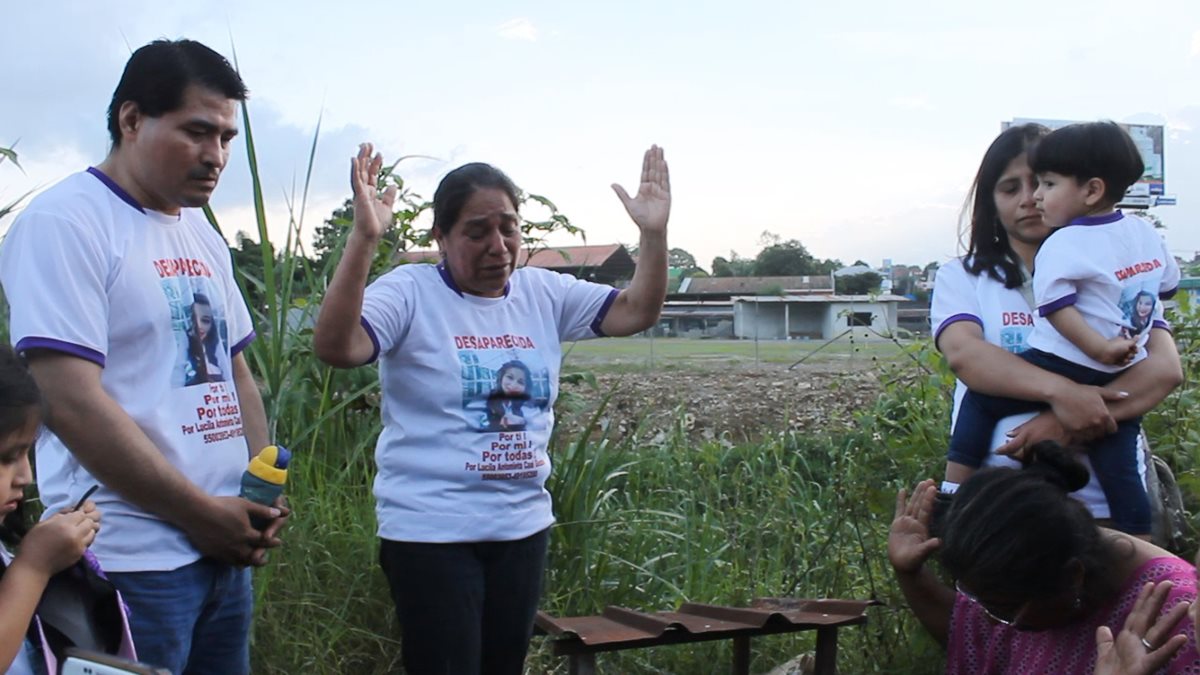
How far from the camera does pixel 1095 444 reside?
2699 millimetres


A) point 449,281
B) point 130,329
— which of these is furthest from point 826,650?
point 130,329

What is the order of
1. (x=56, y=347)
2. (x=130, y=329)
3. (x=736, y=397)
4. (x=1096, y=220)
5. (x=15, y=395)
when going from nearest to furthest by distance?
(x=15, y=395) → (x=56, y=347) → (x=130, y=329) → (x=1096, y=220) → (x=736, y=397)

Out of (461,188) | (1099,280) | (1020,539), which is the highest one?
(461,188)

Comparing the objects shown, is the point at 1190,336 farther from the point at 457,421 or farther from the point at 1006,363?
the point at 457,421

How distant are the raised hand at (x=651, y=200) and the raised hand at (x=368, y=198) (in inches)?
24.1

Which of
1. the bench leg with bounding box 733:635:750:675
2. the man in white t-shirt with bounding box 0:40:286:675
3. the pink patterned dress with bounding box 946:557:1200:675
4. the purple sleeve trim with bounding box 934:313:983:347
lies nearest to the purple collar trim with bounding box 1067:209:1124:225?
the purple sleeve trim with bounding box 934:313:983:347

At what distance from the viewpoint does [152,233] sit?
221cm

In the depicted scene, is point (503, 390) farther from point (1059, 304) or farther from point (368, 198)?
point (1059, 304)

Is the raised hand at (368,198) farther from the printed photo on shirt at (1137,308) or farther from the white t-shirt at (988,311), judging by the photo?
the printed photo on shirt at (1137,308)

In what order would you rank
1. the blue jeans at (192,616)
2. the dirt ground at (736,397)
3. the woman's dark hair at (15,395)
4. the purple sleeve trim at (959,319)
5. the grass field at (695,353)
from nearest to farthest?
the woman's dark hair at (15,395)
the blue jeans at (192,616)
the purple sleeve trim at (959,319)
the dirt ground at (736,397)
the grass field at (695,353)

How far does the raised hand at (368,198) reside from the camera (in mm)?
2548

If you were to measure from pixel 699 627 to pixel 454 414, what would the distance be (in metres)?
0.93

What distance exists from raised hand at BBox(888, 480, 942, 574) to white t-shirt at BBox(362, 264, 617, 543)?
0.83 m

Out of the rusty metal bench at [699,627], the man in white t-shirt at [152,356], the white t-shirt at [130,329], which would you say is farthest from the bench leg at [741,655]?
the white t-shirt at [130,329]
